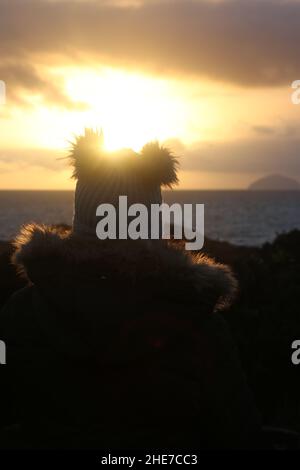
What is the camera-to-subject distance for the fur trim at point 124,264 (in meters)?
3.06

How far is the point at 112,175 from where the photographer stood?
3301mm

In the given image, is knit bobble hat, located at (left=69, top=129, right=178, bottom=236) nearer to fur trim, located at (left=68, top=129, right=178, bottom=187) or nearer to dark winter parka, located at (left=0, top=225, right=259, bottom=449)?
fur trim, located at (left=68, top=129, right=178, bottom=187)

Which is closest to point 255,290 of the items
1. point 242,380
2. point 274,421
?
point 274,421

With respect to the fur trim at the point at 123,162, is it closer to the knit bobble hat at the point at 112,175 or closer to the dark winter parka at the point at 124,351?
the knit bobble hat at the point at 112,175

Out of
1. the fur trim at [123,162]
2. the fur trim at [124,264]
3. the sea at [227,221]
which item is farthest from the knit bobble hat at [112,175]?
the sea at [227,221]

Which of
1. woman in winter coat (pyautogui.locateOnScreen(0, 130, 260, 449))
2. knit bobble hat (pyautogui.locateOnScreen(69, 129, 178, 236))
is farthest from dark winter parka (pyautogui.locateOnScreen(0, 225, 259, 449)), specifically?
knit bobble hat (pyautogui.locateOnScreen(69, 129, 178, 236))

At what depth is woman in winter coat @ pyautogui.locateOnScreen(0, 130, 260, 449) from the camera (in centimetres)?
304

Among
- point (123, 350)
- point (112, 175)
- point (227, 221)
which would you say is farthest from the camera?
point (227, 221)

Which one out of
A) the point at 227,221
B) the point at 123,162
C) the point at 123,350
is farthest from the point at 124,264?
the point at 227,221

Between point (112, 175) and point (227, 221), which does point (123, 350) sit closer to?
point (112, 175)

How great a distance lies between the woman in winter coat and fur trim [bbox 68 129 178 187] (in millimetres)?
324

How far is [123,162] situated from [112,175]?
0.10 m

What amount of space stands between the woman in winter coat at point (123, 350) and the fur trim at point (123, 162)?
12.7 inches

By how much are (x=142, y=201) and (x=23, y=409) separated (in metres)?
1.10
